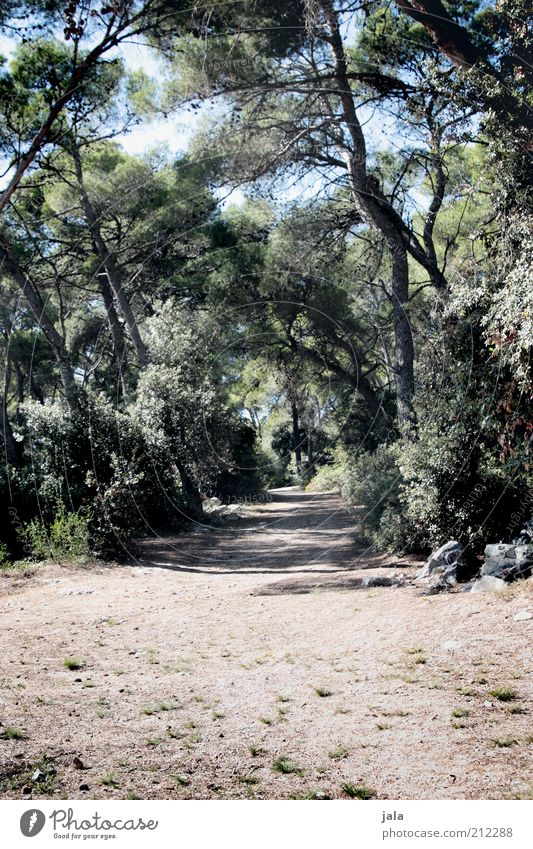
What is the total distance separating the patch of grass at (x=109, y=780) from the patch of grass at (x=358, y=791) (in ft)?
3.94

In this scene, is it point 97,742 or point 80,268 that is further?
point 80,268

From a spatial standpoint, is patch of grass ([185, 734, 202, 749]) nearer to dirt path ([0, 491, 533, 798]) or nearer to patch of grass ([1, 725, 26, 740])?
dirt path ([0, 491, 533, 798])

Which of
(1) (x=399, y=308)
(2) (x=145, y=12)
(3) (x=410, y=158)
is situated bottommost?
(1) (x=399, y=308)

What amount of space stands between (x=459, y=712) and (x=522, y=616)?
1.75 metres

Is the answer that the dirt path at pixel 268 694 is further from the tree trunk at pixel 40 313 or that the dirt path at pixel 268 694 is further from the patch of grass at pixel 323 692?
the tree trunk at pixel 40 313

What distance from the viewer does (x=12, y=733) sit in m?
4.26

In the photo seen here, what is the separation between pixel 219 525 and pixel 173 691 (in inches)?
443

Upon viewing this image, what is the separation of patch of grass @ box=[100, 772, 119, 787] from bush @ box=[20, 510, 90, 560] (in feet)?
24.4

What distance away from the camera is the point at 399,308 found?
1117 cm

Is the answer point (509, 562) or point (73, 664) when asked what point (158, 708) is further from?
point (509, 562)

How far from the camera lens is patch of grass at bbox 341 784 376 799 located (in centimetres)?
352

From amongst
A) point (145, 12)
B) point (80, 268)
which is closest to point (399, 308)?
point (145, 12)

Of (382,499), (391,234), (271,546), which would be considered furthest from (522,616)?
(271,546)

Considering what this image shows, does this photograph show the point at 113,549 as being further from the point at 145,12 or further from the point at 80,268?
the point at 145,12
